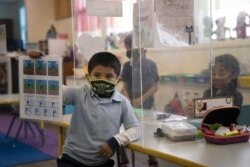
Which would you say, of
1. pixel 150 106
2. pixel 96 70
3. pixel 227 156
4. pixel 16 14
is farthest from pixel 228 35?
pixel 16 14

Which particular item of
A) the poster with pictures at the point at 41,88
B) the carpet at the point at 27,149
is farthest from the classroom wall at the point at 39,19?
the poster with pictures at the point at 41,88

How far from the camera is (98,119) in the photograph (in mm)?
1933

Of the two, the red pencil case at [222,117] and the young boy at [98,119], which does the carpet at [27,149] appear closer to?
the young boy at [98,119]

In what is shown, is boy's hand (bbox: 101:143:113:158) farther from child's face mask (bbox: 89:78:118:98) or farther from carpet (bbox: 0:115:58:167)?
carpet (bbox: 0:115:58:167)

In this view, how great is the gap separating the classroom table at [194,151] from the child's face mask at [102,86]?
0.96 ft

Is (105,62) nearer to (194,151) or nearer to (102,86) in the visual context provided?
(102,86)

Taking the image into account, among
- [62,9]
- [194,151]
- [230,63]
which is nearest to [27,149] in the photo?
[230,63]

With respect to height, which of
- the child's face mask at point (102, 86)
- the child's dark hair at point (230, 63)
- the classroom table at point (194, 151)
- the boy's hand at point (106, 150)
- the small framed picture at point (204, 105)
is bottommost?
the boy's hand at point (106, 150)

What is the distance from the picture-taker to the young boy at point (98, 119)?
1919mm

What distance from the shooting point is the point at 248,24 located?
344cm

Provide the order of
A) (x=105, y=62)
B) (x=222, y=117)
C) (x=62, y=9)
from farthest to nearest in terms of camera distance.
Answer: (x=62, y=9), (x=105, y=62), (x=222, y=117)

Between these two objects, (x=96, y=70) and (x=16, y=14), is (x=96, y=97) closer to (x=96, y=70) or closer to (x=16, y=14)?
(x=96, y=70)

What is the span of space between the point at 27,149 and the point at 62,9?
477 centimetres

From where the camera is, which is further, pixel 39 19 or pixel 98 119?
pixel 39 19
